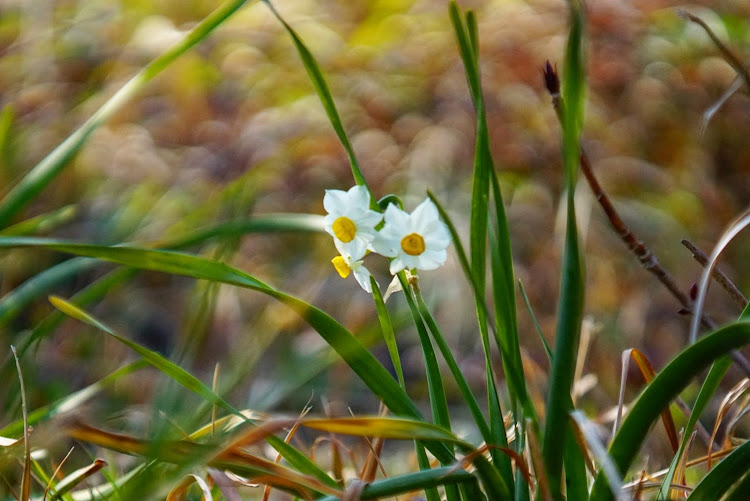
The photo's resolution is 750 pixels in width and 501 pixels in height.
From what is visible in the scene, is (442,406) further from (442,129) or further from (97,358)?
(442,129)

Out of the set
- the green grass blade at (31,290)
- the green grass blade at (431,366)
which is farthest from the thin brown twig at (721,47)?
the green grass blade at (31,290)

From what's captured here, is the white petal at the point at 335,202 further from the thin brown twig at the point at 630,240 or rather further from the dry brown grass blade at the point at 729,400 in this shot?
the dry brown grass blade at the point at 729,400

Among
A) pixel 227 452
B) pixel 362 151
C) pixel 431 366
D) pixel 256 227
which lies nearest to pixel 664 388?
pixel 431 366

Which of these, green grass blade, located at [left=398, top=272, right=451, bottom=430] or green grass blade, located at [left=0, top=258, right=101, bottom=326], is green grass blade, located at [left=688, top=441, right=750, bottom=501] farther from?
green grass blade, located at [left=0, top=258, right=101, bottom=326]

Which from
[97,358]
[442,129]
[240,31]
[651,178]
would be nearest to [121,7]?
[240,31]

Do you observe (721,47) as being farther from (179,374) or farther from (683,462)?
(179,374)

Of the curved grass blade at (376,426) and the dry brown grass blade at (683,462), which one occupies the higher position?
the curved grass blade at (376,426)

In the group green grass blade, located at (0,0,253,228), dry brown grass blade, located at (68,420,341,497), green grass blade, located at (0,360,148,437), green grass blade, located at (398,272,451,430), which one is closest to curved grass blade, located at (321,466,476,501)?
dry brown grass blade, located at (68,420,341,497)
